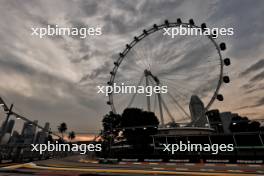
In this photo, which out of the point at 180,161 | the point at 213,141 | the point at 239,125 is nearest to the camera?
the point at 180,161

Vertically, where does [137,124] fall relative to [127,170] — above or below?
above

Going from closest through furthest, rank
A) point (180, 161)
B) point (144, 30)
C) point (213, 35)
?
point (180, 161)
point (213, 35)
point (144, 30)

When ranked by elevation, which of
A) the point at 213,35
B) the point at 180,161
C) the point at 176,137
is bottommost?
the point at 180,161

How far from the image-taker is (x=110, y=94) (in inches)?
1738

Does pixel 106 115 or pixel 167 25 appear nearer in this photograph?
pixel 167 25

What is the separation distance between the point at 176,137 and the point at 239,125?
51.6 m

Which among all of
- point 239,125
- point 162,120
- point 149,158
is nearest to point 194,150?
point 149,158

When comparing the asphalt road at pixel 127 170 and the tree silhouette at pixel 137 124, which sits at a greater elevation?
the tree silhouette at pixel 137 124

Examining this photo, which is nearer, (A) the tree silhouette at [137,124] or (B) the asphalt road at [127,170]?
(B) the asphalt road at [127,170]

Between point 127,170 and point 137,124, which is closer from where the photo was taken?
point 127,170

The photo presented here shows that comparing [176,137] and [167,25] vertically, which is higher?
[167,25]

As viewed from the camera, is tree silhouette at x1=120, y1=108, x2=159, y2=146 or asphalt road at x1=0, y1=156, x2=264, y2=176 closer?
asphalt road at x1=0, y1=156, x2=264, y2=176

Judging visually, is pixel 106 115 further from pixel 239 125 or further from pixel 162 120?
pixel 239 125

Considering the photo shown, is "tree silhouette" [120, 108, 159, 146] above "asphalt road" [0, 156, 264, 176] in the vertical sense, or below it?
above
